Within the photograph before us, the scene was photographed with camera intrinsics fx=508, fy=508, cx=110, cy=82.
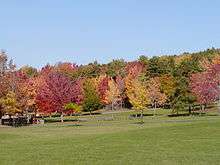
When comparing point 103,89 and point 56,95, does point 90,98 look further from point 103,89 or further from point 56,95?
point 56,95

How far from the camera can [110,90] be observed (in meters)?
138

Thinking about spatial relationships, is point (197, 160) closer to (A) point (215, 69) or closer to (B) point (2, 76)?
(B) point (2, 76)

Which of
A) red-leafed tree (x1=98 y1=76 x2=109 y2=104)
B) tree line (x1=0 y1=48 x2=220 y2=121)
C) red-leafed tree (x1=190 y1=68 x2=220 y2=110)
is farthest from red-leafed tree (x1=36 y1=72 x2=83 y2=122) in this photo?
red-leafed tree (x1=98 y1=76 x2=109 y2=104)

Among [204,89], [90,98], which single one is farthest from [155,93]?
[204,89]

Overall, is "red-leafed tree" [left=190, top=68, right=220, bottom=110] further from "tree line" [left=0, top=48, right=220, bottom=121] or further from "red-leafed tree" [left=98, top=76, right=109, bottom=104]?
"red-leafed tree" [left=98, top=76, right=109, bottom=104]

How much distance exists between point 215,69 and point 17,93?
2154 inches

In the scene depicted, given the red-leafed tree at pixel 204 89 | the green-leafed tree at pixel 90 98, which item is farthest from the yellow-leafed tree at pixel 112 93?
the red-leafed tree at pixel 204 89

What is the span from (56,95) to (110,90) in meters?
41.7

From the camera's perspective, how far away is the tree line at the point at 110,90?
293ft

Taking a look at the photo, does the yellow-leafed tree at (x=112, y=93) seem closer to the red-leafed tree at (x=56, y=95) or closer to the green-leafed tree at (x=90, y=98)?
the green-leafed tree at (x=90, y=98)

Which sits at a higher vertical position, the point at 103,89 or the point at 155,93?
the point at 103,89

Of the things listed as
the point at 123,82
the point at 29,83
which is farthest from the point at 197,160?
the point at 123,82

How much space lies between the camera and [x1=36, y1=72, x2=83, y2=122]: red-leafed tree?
97.1 metres

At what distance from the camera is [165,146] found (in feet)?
106
